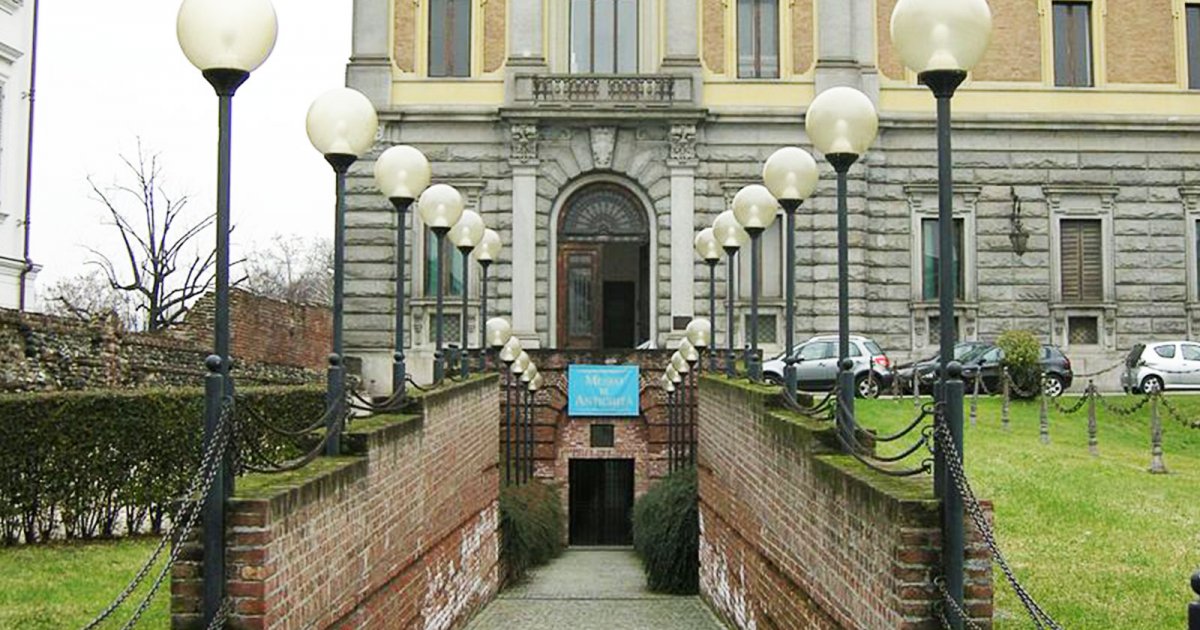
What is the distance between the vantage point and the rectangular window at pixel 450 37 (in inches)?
1141

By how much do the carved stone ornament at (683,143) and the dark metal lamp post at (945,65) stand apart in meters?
21.9

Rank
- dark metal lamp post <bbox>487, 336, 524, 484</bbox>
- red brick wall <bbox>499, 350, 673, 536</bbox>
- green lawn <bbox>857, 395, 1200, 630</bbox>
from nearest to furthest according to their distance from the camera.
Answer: green lawn <bbox>857, 395, 1200, 630</bbox> → dark metal lamp post <bbox>487, 336, 524, 484</bbox> → red brick wall <bbox>499, 350, 673, 536</bbox>

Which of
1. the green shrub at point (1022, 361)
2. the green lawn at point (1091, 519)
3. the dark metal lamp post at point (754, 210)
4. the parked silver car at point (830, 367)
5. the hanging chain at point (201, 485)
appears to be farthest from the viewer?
the parked silver car at point (830, 367)

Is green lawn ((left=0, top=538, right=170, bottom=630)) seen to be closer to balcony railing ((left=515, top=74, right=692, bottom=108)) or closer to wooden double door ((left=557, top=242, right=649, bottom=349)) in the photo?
wooden double door ((left=557, top=242, right=649, bottom=349))

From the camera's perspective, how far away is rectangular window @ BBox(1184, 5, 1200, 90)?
30047mm

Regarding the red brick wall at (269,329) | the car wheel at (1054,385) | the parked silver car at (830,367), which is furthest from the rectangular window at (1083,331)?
the red brick wall at (269,329)

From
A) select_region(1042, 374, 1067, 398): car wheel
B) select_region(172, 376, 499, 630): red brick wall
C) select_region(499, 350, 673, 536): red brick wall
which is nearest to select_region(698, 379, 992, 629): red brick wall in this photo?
select_region(172, 376, 499, 630): red brick wall

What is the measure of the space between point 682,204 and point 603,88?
10.3ft

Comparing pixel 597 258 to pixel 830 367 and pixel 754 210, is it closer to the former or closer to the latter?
pixel 830 367

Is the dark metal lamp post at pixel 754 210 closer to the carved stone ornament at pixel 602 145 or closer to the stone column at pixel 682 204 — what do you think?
the stone column at pixel 682 204

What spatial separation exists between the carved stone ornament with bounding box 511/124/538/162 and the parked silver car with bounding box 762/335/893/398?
7049mm

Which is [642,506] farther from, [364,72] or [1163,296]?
[1163,296]

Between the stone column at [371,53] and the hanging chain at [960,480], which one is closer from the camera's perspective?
the hanging chain at [960,480]

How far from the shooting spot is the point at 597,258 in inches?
1133
